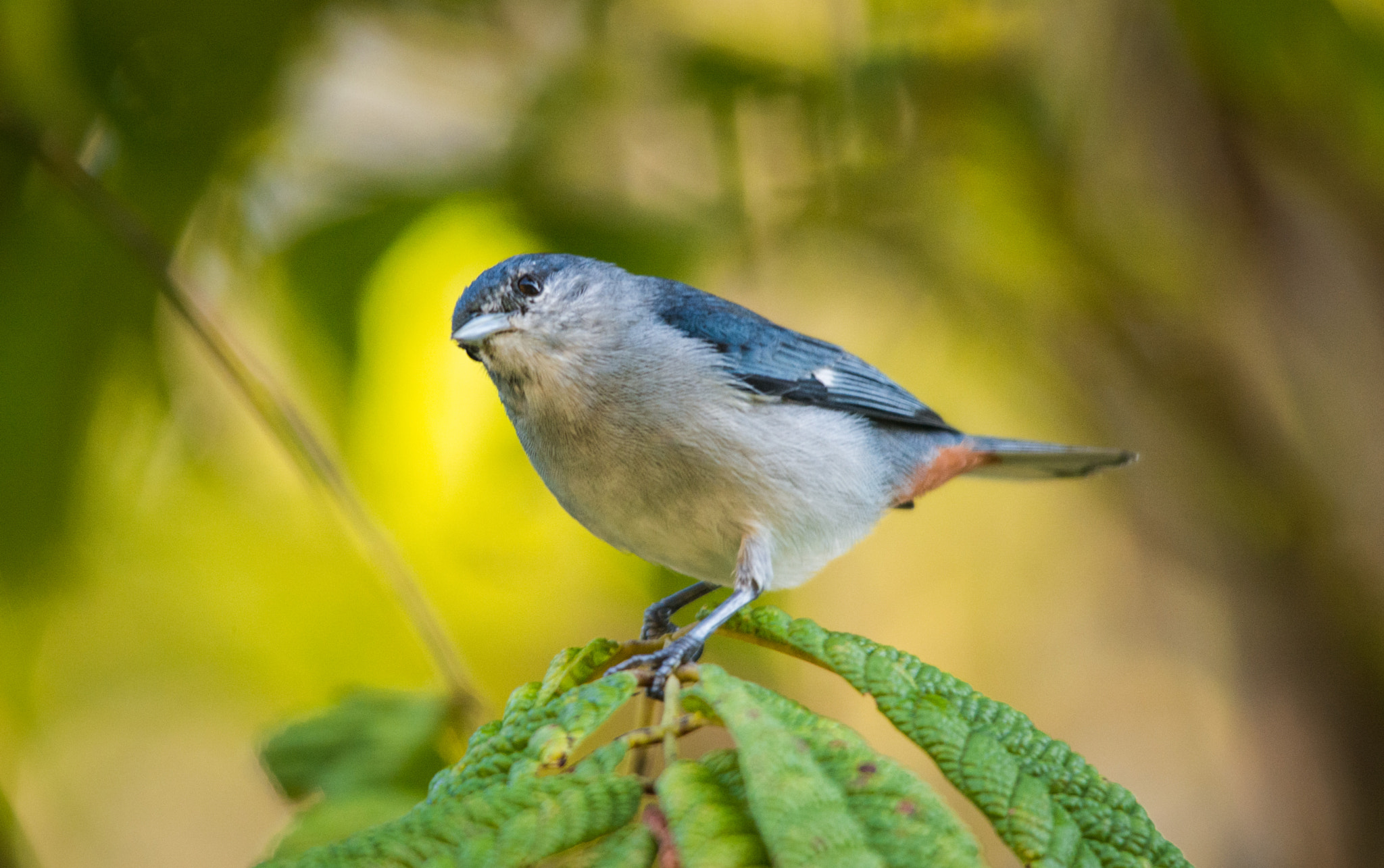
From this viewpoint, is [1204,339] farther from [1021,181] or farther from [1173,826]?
[1173,826]

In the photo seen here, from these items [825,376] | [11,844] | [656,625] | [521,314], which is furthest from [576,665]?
[11,844]

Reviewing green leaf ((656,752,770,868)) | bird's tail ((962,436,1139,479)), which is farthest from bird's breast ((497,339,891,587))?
green leaf ((656,752,770,868))

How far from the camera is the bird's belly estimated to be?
8.25ft

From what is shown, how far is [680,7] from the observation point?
4773 millimetres

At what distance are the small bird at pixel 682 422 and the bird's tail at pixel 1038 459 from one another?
536mm

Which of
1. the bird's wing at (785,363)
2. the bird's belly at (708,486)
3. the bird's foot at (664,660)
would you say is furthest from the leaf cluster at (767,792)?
the bird's wing at (785,363)

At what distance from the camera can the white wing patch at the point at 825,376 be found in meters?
3.07

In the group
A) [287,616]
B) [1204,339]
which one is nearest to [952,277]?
[1204,339]

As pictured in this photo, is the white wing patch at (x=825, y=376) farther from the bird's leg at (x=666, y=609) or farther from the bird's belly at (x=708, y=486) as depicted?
the bird's leg at (x=666, y=609)

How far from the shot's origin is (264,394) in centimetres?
280

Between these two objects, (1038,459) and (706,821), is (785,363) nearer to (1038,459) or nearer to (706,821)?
(1038,459)

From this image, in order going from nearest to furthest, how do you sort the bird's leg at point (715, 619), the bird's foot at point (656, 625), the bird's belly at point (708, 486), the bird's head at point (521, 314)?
the bird's leg at point (715, 619)
the bird's belly at point (708, 486)
the bird's head at point (521, 314)
the bird's foot at point (656, 625)

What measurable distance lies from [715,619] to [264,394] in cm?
144

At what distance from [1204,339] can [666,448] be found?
3768mm
